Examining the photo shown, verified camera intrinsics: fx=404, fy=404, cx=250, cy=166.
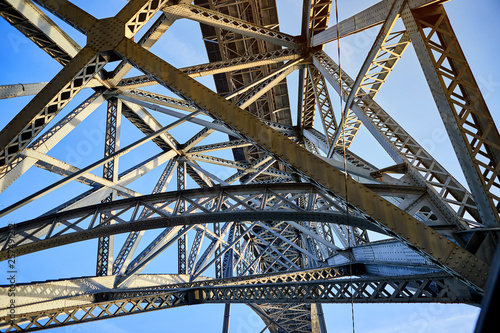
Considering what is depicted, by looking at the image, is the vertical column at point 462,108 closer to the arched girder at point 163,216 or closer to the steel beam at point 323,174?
the steel beam at point 323,174

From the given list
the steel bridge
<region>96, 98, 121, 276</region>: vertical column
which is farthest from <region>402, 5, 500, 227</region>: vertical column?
<region>96, 98, 121, 276</region>: vertical column

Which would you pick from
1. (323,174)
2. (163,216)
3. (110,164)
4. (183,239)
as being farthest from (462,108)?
(183,239)

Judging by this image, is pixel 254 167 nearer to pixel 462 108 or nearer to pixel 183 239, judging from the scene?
pixel 183 239

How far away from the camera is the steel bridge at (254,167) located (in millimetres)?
5594

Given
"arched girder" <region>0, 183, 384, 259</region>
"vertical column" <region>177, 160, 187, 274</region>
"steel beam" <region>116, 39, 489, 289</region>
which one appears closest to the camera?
"steel beam" <region>116, 39, 489, 289</region>

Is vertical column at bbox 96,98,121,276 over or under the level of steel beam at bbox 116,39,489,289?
over

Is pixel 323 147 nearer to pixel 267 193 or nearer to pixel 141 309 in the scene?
pixel 267 193

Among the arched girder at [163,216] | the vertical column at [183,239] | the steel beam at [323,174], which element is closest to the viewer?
the steel beam at [323,174]

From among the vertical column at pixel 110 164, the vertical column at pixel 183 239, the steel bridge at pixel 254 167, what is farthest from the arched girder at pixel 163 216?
the vertical column at pixel 183 239

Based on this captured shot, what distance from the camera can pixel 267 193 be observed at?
10078 mm

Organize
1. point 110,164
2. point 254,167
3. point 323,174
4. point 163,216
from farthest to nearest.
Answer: point 254,167 < point 110,164 < point 163,216 < point 323,174

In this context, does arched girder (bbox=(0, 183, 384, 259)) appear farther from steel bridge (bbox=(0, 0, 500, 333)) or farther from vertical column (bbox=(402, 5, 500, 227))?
vertical column (bbox=(402, 5, 500, 227))

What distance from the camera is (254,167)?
15.4m

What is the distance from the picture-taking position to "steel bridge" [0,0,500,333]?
18.4 feet
